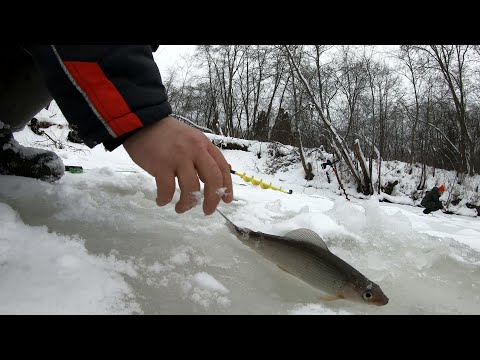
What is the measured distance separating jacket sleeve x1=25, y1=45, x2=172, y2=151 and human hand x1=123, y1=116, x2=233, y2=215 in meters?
0.03

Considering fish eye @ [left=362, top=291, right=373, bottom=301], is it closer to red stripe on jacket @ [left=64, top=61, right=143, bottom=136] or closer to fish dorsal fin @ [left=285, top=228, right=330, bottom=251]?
fish dorsal fin @ [left=285, top=228, right=330, bottom=251]

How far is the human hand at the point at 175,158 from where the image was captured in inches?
34.1

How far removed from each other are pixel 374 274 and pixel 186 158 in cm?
81

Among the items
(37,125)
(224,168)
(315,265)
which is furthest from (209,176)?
(37,125)

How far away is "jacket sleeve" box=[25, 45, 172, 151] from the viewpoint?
33.6 inches

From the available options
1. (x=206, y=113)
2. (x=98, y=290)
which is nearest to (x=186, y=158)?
(x=98, y=290)

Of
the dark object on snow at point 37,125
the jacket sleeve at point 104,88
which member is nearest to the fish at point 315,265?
the jacket sleeve at point 104,88

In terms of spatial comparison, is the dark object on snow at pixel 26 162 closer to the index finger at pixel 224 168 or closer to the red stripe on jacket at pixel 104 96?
the red stripe on jacket at pixel 104 96

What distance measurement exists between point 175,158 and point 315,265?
1.79 feet

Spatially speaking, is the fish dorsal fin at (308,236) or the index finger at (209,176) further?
the fish dorsal fin at (308,236)

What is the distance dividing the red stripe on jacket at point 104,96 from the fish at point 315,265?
0.42 meters

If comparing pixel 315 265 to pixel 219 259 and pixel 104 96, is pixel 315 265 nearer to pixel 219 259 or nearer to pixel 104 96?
pixel 219 259
